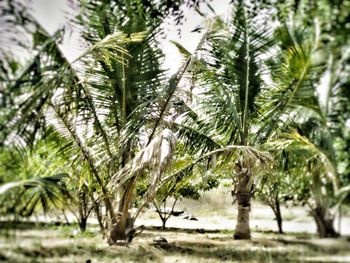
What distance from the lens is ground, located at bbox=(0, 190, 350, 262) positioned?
280 centimetres

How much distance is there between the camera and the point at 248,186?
208 inches

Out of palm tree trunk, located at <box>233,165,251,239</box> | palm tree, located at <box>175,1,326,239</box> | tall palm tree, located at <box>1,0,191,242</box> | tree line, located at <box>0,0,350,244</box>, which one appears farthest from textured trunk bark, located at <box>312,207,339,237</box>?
palm tree trunk, located at <box>233,165,251,239</box>

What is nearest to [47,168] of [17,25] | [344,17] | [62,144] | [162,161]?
[62,144]

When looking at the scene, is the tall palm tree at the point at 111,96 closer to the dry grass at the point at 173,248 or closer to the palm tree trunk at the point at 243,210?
the dry grass at the point at 173,248

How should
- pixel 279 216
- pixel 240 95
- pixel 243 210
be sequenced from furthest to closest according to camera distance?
pixel 243 210 → pixel 240 95 → pixel 279 216

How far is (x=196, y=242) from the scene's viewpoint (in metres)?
5.82

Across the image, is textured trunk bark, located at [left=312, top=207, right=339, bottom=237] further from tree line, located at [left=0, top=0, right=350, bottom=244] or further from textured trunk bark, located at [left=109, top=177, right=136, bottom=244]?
textured trunk bark, located at [left=109, top=177, right=136, bottom=244]

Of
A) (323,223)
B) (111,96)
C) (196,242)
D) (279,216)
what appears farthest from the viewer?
(196,242)

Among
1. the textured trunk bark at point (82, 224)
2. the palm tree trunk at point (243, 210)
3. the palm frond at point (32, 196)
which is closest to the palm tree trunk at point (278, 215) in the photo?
the palm tree trunk at point (243, 210)

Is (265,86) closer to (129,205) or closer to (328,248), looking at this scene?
(129,205)

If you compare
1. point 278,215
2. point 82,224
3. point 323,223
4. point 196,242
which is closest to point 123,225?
point 82,224

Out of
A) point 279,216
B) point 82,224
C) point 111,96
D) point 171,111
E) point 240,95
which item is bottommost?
point 82,224

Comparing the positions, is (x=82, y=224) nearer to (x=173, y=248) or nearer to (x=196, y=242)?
(x=173, y=248)

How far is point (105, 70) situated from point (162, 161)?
194 centimetres
